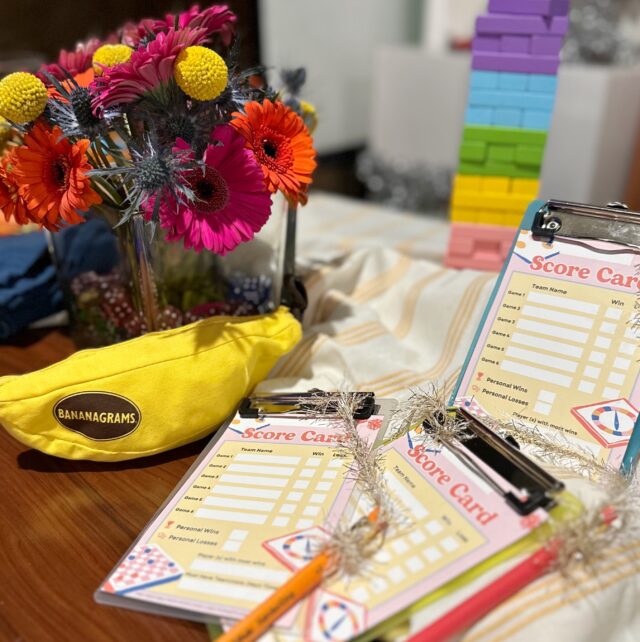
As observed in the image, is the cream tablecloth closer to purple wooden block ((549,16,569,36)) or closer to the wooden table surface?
the wooden table surface

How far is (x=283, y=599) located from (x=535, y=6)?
2.66ft

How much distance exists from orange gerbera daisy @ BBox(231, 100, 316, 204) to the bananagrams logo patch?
0.85ft

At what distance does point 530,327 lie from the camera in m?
0.64

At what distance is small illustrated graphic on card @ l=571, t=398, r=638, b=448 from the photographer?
562 millimetres

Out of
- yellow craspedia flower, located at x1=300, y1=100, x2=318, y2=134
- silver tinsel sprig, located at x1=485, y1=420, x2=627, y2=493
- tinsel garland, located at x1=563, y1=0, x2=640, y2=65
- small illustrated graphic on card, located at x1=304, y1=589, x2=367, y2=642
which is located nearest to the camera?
small illustrated graphic on card, located at x1=304, y1=589, x2=367, y2=642

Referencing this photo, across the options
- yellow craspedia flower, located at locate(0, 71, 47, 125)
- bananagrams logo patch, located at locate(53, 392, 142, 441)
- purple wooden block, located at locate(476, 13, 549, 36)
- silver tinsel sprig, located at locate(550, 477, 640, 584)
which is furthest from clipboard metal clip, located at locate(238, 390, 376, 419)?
purple wooden block, located at locate(476, 13, 549, 36)

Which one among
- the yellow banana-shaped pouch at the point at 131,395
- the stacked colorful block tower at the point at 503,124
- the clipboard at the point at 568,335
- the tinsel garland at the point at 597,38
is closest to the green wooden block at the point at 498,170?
the stacked colorful block tower at the point at 503,124

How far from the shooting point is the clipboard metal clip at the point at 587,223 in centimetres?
62

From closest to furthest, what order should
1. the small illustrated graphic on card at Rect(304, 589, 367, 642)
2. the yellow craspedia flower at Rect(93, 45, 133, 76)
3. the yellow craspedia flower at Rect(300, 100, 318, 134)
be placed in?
the small illustrated graphic on card at Rect(304, 589, 367, 642), the yellow craspedia flower at Rect(93, 45, 133, 76), the yellow craspedia flower at Rect(300, 100, 318, 134)

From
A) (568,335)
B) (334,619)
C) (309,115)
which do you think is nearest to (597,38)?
(309,115)

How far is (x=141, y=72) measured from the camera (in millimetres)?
543

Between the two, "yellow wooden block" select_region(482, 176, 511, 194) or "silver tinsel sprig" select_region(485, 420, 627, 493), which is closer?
"silver tinsel sprig" select_region(485, 420, 627, 493)

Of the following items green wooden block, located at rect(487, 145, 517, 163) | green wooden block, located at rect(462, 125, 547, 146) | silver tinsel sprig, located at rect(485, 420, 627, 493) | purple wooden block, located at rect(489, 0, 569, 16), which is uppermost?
purple wooden block, located at rect(489, 0, 569, 16)

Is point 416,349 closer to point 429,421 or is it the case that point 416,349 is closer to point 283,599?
point 429,421
